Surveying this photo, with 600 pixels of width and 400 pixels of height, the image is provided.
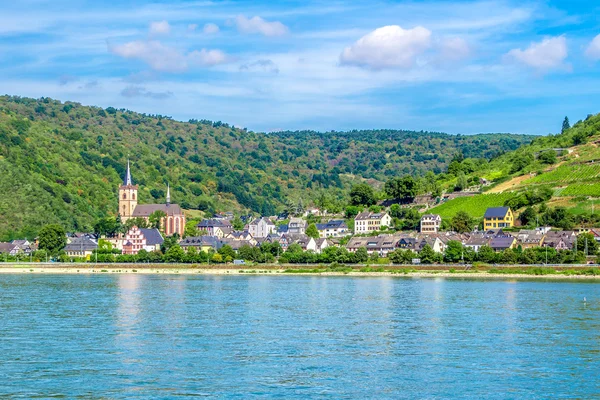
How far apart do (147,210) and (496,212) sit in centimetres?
6064

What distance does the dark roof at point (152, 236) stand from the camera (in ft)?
388

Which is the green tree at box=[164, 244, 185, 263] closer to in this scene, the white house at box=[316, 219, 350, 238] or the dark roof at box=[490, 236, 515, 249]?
the white house at box=[316, 219, 350, 238]

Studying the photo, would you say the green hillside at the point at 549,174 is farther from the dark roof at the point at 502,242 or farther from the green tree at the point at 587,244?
the green tree at the point at 587,244

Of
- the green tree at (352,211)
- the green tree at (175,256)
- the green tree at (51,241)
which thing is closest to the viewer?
the green tree at (175,256)

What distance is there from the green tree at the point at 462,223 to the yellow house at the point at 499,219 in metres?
2.02

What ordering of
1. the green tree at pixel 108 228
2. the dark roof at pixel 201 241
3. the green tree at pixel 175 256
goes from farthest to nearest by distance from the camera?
the green tree at pixel 108 228 < the dark roof at pixel 201 241 < the green tree at pixel 175 256

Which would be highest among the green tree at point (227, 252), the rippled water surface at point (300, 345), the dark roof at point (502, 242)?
the dark roof at point (502, 242)

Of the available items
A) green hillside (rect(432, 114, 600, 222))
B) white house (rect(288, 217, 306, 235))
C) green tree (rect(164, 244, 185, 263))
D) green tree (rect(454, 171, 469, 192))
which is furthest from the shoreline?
green tree (rect(454, 171, 469, 192))

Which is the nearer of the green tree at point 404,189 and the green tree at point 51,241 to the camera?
the green tree at point 51,241

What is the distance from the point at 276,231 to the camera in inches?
5330

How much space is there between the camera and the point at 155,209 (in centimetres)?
14150

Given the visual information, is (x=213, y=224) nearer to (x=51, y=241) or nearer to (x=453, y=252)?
(x=51, y=241)

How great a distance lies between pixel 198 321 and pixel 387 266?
5020 centimetres

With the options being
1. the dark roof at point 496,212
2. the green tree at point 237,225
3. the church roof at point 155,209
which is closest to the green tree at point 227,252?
the dark roof at point 496,212
